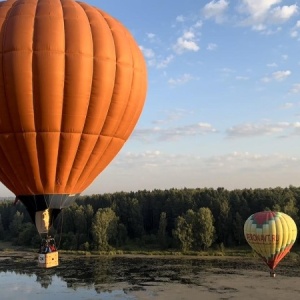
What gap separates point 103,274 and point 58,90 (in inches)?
948

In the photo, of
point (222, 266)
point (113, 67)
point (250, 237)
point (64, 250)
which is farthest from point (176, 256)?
point (113, 67)

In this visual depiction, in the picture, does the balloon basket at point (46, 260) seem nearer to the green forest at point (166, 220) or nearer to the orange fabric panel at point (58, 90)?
the orange fabric panel at point (58, 90)

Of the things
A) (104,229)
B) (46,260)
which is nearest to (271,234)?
(46,260)

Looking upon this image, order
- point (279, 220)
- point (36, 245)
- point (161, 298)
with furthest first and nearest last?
point (36, 245) → point (279, 220) → point (161, 298)

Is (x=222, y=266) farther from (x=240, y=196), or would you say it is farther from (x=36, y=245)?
(x=36, y=245)

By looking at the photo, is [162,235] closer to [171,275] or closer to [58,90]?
[171,275]

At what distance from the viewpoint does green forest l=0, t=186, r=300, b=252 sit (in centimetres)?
4891

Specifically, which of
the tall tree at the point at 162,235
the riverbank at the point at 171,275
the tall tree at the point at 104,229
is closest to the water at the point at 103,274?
the riverbank at the point at 171,275

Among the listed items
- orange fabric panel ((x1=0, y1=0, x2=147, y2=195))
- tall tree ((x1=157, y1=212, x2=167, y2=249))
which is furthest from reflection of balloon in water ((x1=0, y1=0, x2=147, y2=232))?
tall tree ((x1=157, y1=212, x2=167, y2=249))

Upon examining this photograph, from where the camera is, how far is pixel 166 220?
55188 millimetres

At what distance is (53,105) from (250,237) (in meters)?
19.1

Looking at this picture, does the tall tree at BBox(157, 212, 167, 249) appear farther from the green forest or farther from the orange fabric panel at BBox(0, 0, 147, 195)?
the orange fabric panel at BBox(0, 0, 147, 195)

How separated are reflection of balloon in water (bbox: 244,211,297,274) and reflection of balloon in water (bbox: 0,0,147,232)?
1617 centimetres

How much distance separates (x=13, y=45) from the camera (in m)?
11.2
